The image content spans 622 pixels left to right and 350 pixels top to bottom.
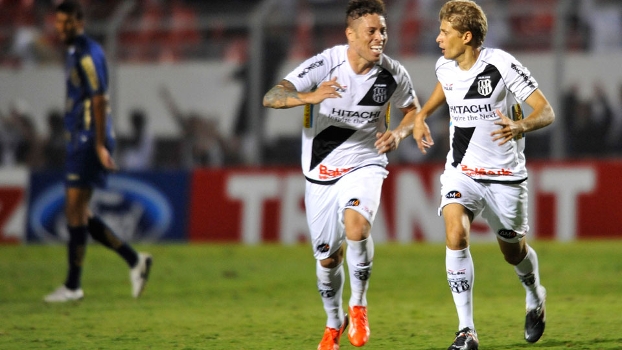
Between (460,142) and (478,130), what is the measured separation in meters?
0.15

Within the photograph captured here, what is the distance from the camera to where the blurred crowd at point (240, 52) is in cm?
1330

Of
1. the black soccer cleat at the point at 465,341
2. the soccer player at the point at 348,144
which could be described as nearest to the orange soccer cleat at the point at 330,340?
the soccer player at the point at 348,144

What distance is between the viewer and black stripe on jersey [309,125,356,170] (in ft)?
19.9

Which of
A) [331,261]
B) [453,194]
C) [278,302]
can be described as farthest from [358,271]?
[278,302]

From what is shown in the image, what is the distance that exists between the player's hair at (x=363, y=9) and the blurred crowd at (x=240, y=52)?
7671 millimetres

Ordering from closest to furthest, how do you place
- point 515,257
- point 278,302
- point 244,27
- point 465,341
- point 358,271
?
point 465,341 < point 358,271 < point 515,257 < point 278,302 < point 244,27

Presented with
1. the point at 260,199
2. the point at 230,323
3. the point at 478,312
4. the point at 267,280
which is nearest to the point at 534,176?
the point at 260,199

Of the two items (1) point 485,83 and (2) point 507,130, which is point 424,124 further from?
(2) point 507,130

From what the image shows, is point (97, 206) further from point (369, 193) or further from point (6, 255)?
point (369, 193)

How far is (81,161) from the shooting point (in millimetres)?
8484

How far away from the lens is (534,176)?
13086 millimetres

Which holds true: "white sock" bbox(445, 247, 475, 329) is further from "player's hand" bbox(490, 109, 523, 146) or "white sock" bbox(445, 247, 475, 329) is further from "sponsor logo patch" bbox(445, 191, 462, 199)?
"player's hand" bbox(490, 109, 523, 146)

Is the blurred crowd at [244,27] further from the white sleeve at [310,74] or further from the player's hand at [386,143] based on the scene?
the player's hand at [386,143]

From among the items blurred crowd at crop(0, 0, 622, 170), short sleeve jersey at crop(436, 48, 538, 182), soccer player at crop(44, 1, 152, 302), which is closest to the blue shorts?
soccer player at crop(44, 1, 152, 302)
